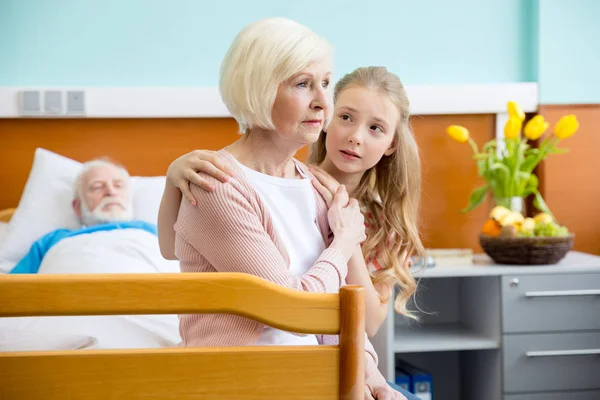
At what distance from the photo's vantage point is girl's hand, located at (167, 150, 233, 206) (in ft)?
3.72

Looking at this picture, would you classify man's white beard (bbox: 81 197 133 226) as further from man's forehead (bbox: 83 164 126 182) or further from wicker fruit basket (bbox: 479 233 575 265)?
wicker fruit basket (bbox: 479 233 575 265)

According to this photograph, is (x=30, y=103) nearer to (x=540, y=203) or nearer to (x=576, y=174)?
(x=540, y=203)

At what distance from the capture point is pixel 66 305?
0.92m

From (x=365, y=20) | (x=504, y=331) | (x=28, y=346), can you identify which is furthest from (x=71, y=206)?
(x=504, y=331)

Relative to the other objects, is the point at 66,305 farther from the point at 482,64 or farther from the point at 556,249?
the point at 482,64

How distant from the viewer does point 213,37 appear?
9.76 ft

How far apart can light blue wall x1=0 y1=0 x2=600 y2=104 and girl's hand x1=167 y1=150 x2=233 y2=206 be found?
6.08 feet

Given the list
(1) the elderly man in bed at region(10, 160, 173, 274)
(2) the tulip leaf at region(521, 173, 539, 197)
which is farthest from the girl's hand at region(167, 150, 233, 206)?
(2) the tulip leaf at region(521, 173, 539, 197)

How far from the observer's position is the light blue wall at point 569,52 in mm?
3055

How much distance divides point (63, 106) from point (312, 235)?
1860 millimetres

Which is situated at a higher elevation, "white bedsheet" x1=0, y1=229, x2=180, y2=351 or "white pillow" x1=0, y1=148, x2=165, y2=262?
"white pillow" x1=0, y1=148, x2=165, y2=262

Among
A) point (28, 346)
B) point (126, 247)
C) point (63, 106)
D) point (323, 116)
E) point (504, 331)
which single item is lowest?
point (504, 331)

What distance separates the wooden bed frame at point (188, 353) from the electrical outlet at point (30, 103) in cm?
205

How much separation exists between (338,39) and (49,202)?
1.32 metres
